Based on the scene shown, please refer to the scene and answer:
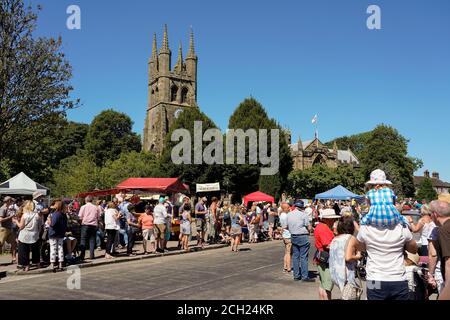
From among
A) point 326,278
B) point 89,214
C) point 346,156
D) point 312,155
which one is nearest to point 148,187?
point 89,214

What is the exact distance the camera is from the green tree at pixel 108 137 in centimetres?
6719

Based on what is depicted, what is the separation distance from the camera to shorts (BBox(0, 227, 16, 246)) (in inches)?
523

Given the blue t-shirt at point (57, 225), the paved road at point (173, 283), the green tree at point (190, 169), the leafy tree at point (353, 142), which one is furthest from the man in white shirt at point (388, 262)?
the leafy tree at point (353, 142)

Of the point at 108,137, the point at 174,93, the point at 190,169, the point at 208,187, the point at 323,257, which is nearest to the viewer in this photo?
the point at 323,257

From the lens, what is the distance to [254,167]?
4812cm

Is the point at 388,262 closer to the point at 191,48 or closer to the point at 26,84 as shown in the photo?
the point at 26,84

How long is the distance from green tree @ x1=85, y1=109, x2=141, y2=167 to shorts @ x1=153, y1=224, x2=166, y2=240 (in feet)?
173

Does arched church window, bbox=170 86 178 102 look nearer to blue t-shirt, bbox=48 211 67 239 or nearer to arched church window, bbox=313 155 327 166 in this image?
arched church window, bbox=313 155 327 166

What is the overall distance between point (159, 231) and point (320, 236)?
8.89 metres

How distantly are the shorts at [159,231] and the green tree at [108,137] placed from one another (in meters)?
52.6

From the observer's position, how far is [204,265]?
12.3 metres

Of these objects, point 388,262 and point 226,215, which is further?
point 226,215
